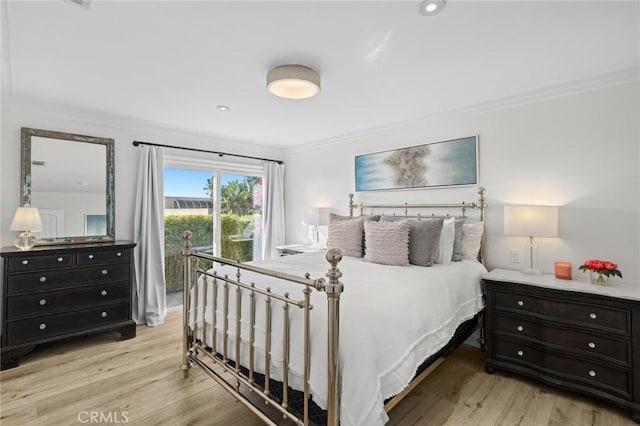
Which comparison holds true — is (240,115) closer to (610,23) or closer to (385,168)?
(385,168)

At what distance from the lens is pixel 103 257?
3.23 metres

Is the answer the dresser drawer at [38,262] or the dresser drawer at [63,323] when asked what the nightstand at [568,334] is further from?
the dresser drawer at [38,262]

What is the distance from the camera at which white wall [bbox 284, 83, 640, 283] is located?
8.05ft

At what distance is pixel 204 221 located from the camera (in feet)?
15.0

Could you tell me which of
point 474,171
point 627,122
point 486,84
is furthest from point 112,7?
point 627,122

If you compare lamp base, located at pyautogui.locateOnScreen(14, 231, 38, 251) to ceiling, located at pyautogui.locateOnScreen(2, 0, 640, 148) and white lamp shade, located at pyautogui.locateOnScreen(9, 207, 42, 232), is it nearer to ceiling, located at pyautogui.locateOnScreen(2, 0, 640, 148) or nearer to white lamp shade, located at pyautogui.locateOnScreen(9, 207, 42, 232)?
white lamp shade, located at pyautogui.locateOnScreen(9, 207, 42, 232)

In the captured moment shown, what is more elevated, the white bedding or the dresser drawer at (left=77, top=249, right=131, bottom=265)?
the dresser drawer at (left=77, top=249, right=131, bottom=265)

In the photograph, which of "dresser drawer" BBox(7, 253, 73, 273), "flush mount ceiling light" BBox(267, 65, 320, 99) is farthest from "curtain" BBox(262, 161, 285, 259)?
"flush mount ceiling light" BBox(267, 65, 320, 99)

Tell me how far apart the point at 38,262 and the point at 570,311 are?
14.9 ft

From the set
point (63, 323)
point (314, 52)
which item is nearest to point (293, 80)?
point (314, 52)

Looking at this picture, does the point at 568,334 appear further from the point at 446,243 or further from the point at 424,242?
the point at 424,242

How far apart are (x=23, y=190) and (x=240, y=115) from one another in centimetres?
234

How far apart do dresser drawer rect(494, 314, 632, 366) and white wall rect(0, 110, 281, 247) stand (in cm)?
414

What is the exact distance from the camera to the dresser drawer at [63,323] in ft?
9.01
